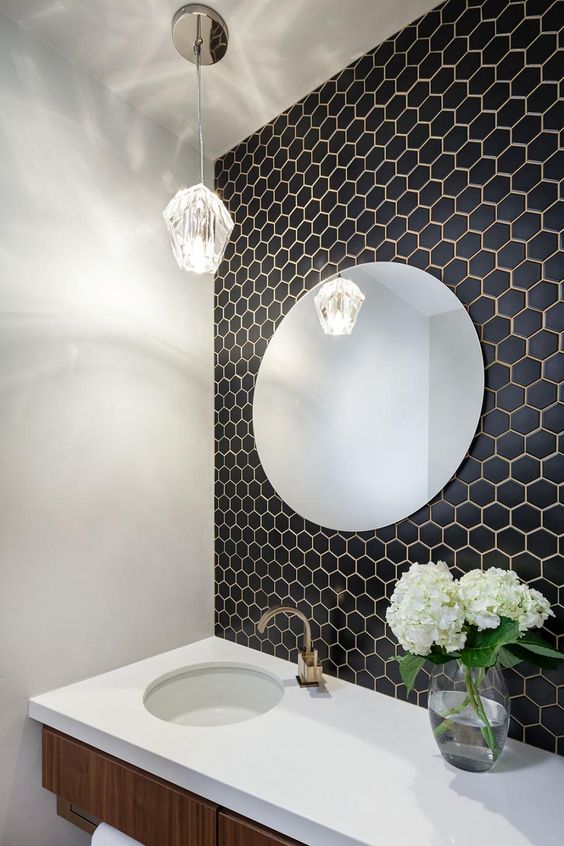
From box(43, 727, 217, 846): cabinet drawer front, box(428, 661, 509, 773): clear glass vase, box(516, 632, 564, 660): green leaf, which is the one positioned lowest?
box(43, 727, 217, 846): cabinet drawer front

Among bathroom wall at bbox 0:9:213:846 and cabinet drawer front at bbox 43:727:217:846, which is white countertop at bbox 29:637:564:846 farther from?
bathroom wall at bbox 0:9:213:846

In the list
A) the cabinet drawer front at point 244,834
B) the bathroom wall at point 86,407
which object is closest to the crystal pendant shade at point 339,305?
the bathroom wall at point 86,407

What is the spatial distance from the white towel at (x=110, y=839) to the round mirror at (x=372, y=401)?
32.5 inches

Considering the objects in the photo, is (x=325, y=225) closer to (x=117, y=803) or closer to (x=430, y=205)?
(x=430, y=205)

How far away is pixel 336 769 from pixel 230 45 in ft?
5.70

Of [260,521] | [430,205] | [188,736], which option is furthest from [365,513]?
[430,205]

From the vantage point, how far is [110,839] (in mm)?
1025

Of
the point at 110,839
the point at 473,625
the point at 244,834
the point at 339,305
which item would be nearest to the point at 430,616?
the point at 473,625

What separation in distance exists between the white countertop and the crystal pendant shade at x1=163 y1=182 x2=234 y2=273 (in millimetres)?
1033

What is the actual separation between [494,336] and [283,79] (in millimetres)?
991

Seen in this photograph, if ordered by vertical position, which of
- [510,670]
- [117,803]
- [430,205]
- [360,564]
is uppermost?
[430,205]

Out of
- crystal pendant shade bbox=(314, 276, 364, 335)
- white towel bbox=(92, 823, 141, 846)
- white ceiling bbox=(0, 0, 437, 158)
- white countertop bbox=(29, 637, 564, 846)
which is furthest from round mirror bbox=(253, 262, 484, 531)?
white towel bbox=(92, 823, 141, 846)

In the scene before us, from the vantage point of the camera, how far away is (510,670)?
1166 millimetres

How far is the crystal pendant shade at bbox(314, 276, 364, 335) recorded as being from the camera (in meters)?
1.47
